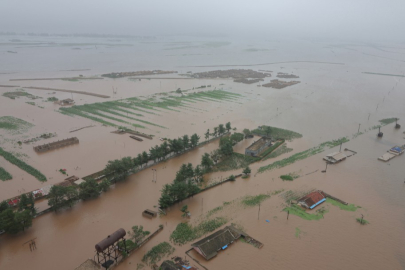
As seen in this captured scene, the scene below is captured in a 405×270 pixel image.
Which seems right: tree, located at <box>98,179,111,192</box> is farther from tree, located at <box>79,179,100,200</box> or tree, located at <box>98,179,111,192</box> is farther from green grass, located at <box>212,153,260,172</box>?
green grass, located at <box>212,153,260,172</box>

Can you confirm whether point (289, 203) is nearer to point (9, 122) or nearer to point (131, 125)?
point (131, 125)

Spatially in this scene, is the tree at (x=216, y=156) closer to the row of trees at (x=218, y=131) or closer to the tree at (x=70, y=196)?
the row of trees at (x=218, y=131)

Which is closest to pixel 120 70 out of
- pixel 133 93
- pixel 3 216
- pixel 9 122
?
pixel 133 93

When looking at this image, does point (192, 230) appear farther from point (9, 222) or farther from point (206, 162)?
point (9, 222)

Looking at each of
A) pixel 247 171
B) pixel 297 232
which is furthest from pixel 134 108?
pixel 297 232

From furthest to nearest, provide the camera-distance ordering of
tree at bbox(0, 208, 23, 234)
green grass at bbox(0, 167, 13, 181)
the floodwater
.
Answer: green grass at bbox(0, 167, 13, 181)
tree at bbox(0, 208, 23, 234)
the floodwater

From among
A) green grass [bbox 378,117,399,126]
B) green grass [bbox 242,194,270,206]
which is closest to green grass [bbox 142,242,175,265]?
green grass [bbox 242,194,270,206]
